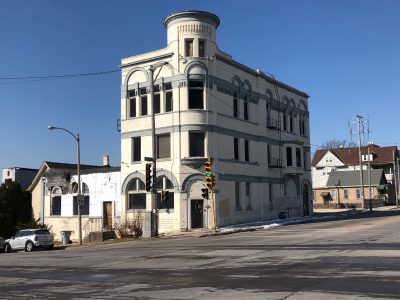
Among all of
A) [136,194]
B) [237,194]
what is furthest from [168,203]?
[237,194]

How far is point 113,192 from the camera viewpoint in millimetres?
40750

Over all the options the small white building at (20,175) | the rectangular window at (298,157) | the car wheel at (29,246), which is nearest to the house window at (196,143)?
the car wheel at (29,246)

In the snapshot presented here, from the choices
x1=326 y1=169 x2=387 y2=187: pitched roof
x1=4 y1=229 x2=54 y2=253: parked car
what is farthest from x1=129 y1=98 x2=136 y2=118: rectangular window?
x1=326 y1=169 x2=387 y2=187: pitched roof

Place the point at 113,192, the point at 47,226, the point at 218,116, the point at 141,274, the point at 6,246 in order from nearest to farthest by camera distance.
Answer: the point at 141,274
the point at 6,246
the point at 218,116
the point at 113,192
the point at 47,226

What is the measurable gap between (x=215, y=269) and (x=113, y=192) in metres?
28.3

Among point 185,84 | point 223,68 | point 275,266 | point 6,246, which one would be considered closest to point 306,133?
point 223,68

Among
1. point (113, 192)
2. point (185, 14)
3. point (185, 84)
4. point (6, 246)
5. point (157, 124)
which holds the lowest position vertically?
point (6, 246)

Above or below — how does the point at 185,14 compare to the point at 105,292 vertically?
above

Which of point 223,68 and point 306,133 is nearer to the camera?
point 223,68

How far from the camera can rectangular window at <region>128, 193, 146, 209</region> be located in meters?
38.5

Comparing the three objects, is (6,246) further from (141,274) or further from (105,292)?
(105,292)

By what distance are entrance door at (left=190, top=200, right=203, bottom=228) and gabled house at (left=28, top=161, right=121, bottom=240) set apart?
7193 millimetres

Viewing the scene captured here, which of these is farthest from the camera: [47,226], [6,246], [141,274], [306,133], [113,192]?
[306,133]

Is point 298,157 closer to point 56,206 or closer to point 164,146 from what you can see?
point 164,146
